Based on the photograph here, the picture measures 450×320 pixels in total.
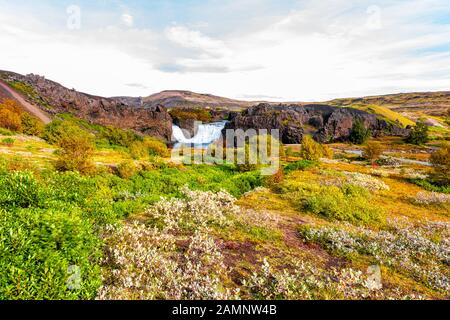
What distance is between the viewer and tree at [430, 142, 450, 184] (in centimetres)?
3030

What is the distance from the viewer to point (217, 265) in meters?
8.87

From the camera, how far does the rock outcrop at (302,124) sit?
88.8 metres

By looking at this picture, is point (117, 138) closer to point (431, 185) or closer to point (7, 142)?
point (7, 142)

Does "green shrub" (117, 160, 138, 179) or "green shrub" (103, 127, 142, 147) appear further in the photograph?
"green shrub" (103, 127, 142, 147)

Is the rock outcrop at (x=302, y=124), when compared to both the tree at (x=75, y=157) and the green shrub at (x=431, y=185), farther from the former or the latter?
the tree at (x=75, y=157)

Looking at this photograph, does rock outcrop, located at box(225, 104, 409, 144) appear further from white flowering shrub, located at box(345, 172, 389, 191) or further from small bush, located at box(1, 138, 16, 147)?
small bush, located at box(1, 138, 16, 147)

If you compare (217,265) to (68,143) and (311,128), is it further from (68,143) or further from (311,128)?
(311,128)

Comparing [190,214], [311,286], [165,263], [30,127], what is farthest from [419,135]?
[30,127]

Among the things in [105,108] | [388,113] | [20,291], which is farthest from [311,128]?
[20,291]

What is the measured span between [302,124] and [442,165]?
88209mm

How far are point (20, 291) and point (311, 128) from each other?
397 feet

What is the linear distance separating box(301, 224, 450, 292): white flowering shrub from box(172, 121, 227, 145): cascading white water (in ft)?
253

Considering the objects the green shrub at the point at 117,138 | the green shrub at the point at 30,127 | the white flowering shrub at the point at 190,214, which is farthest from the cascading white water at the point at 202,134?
the white flowering shrub at the point at 190,214

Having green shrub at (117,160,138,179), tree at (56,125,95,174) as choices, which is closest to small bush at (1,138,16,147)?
tree at (56,125,95,174)
